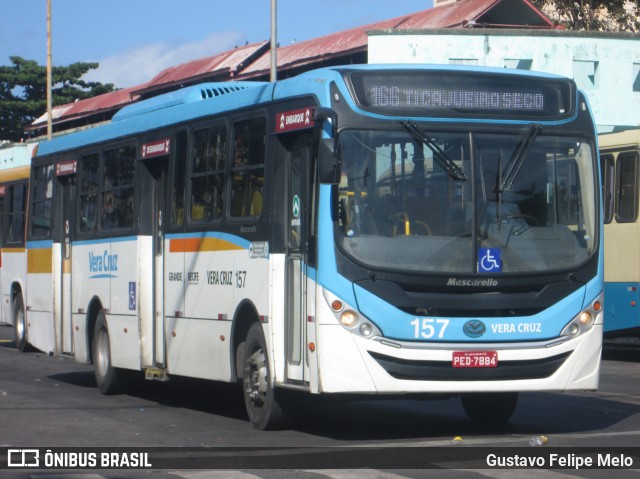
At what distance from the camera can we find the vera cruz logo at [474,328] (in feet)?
35.6

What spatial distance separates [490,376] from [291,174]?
8.46ft

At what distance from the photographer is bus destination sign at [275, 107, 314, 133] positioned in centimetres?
1132

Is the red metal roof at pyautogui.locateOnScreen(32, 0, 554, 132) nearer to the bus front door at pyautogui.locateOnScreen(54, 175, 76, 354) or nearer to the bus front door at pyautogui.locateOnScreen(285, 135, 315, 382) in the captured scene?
→ the bus front door at pyautogui.locateOnScreen(54, 175, 76, 354)

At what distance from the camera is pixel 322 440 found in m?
11.3

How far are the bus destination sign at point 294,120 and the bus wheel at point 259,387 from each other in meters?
1.87

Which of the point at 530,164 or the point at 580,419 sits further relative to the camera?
the point at 580,419

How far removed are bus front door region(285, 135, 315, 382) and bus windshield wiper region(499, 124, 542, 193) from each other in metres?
1.71

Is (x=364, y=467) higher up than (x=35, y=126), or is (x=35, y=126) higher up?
(x=35, y=126)

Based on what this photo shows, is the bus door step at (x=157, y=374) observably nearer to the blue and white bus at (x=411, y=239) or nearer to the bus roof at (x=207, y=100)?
the blue and white bus at (x=411, y=239)

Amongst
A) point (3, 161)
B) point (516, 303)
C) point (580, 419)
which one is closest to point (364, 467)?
point (516, 303)

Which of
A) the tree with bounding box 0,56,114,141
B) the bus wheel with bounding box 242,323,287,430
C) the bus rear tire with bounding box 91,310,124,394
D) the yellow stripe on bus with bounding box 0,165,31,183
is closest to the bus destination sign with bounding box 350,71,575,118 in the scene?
the bus wheel with bounding box 242,323,287,430

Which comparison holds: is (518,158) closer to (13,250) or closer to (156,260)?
(156,260)

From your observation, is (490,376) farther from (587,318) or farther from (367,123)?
(367,123)

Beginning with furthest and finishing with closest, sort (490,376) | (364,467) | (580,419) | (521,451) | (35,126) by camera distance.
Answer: (35,126)
(580,419)
(490,376)
(521,451)
(364,467)
